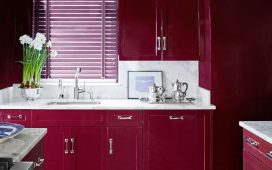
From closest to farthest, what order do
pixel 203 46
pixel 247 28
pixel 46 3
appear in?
pixel 247 28
pixel 203 46
pixel 46 3

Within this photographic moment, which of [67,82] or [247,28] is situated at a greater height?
[247,28]

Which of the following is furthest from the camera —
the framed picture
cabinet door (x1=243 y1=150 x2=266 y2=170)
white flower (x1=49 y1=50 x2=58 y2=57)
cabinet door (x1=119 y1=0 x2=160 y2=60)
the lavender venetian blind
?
the lavender venetian blind

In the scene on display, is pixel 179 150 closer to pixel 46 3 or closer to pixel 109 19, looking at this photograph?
pixel 109 19

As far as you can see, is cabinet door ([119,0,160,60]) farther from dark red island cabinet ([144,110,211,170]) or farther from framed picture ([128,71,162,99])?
dark red island cabinet ([144,110,211,170])

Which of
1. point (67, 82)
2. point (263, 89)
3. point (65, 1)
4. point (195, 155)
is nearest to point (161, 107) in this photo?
point (195, 155)

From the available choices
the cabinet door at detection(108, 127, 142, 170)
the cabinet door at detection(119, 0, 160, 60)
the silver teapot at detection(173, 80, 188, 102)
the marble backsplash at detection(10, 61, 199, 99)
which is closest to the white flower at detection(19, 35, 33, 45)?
the marble backsplash at detection(10, 61, 199, 99)

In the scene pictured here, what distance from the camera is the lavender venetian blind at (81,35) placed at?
4.86 m

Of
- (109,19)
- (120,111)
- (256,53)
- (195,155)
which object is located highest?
(109,19)

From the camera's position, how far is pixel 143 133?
4137 mm

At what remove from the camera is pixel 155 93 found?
4.45 metres

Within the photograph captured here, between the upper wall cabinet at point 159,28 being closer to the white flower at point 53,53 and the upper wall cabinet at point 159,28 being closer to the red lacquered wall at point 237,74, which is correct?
the red lacquered wall at point 237,74

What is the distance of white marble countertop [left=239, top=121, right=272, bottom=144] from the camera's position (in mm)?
2670

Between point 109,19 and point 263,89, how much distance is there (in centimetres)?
189

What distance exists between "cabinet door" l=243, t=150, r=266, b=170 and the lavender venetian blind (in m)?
2.15
